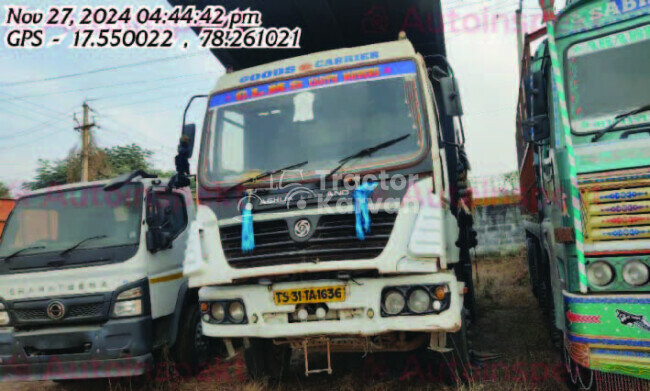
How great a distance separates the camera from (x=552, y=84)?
150 inches

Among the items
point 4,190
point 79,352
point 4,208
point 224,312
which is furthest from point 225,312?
point 4,190

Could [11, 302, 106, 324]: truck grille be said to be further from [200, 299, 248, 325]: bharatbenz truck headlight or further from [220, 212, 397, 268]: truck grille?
[220, 212, 397, 268]: truck grille

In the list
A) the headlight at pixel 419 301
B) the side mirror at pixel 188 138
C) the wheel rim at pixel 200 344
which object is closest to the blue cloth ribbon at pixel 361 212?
the headlight at pixel 419 301

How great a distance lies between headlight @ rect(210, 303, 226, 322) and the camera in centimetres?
398

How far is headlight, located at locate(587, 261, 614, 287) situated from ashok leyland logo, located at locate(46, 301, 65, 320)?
4.49 m

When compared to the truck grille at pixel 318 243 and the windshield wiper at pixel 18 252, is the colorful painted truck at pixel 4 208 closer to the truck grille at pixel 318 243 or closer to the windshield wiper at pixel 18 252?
the windshield wiper at pixel 18 252

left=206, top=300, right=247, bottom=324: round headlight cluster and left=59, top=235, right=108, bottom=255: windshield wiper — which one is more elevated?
left=59, top=235, right=108, bottom=255: windshield wiper

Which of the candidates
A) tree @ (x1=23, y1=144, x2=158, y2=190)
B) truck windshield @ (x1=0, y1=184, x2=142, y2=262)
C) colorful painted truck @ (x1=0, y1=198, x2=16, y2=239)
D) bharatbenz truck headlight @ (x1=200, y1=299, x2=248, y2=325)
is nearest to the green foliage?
tree @ (x1=23, y1=144, x2=158, y2=190)

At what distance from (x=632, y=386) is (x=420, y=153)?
211 cm

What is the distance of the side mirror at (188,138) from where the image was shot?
4713 millimetres

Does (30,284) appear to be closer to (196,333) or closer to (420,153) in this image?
(196,333)

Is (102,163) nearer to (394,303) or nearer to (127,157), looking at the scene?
(127,157)

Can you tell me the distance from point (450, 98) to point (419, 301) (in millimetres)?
1709

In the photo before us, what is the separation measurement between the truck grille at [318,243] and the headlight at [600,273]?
→ 52.1 inches
